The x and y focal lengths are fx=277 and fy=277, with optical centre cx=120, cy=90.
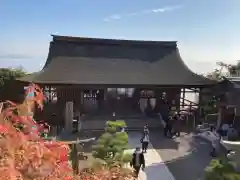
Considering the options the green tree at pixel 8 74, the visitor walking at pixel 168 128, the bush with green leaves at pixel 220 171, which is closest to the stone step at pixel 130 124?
the visitor walking at pixel 168 128

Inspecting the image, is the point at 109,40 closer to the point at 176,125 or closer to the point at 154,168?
the point at 176,125

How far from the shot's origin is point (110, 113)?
18062 mm

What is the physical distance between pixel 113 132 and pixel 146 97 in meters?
10.7

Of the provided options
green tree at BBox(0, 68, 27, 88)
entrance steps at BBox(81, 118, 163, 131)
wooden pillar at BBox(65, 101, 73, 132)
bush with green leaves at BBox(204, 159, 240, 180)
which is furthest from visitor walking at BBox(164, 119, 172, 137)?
green tree at BBox(0, 68, 27, 88)

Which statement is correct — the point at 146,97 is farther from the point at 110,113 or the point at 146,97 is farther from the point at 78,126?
the point at 78,126

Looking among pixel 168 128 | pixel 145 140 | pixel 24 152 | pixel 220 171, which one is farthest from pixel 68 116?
pixel 24 152

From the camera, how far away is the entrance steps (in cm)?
1639

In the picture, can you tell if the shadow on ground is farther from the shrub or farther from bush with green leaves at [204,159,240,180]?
the shrub

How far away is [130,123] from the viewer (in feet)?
55.6

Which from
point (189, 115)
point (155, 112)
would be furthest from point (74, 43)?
point (189, 115)

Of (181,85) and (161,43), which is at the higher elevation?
(161,43)

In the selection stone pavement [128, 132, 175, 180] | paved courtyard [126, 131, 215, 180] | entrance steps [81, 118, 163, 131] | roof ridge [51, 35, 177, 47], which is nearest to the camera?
stone pavement [128, 132, 175, 180]

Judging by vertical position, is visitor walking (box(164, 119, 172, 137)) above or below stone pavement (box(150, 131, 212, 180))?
above

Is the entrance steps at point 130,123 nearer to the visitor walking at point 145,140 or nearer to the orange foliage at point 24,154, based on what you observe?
the visitor walking at point 145,140
